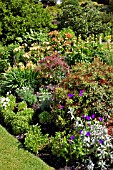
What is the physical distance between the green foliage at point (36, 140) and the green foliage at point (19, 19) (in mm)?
5165

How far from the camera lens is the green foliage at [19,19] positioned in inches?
496

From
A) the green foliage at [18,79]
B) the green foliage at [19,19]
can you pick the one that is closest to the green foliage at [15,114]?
the green foliage at [18,79]

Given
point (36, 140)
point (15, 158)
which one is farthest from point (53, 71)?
point (15, 158)

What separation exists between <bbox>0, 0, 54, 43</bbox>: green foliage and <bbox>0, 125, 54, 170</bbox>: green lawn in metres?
5.07

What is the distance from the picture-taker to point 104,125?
313 inches

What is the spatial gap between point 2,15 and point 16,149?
600cm

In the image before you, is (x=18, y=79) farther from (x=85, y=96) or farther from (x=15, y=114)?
(x=85, y=96)

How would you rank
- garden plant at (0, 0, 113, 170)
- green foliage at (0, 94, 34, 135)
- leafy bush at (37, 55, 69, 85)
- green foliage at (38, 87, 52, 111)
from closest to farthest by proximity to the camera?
1. garden plant at (0, 0, 113, 170)
2. green foliage at (0, 94, 34, 135)
3. green foliage at (38, 87, 52, 111)
4. leafy bush at (37, 55, 69, 85)

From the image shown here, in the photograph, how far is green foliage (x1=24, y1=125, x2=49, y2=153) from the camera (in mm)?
7832

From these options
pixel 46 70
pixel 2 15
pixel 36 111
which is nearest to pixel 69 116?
pixel 36 111

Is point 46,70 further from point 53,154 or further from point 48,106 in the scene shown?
point 53,154

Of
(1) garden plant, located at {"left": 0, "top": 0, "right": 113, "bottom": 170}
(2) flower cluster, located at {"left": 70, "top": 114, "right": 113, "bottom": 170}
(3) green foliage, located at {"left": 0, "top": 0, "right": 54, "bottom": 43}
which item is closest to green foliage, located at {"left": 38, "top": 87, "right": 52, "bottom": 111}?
(1) garden plant, located at {"left": 0, "top": 0, "right": 113, "bottom": 170}

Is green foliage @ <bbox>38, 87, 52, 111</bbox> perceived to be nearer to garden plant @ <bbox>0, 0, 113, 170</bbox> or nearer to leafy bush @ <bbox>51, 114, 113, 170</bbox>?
garden plant @ <bbox>0, 0, 113, 170</bbox>

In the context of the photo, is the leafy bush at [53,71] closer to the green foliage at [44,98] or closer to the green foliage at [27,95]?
the green foliage at [44,98]
